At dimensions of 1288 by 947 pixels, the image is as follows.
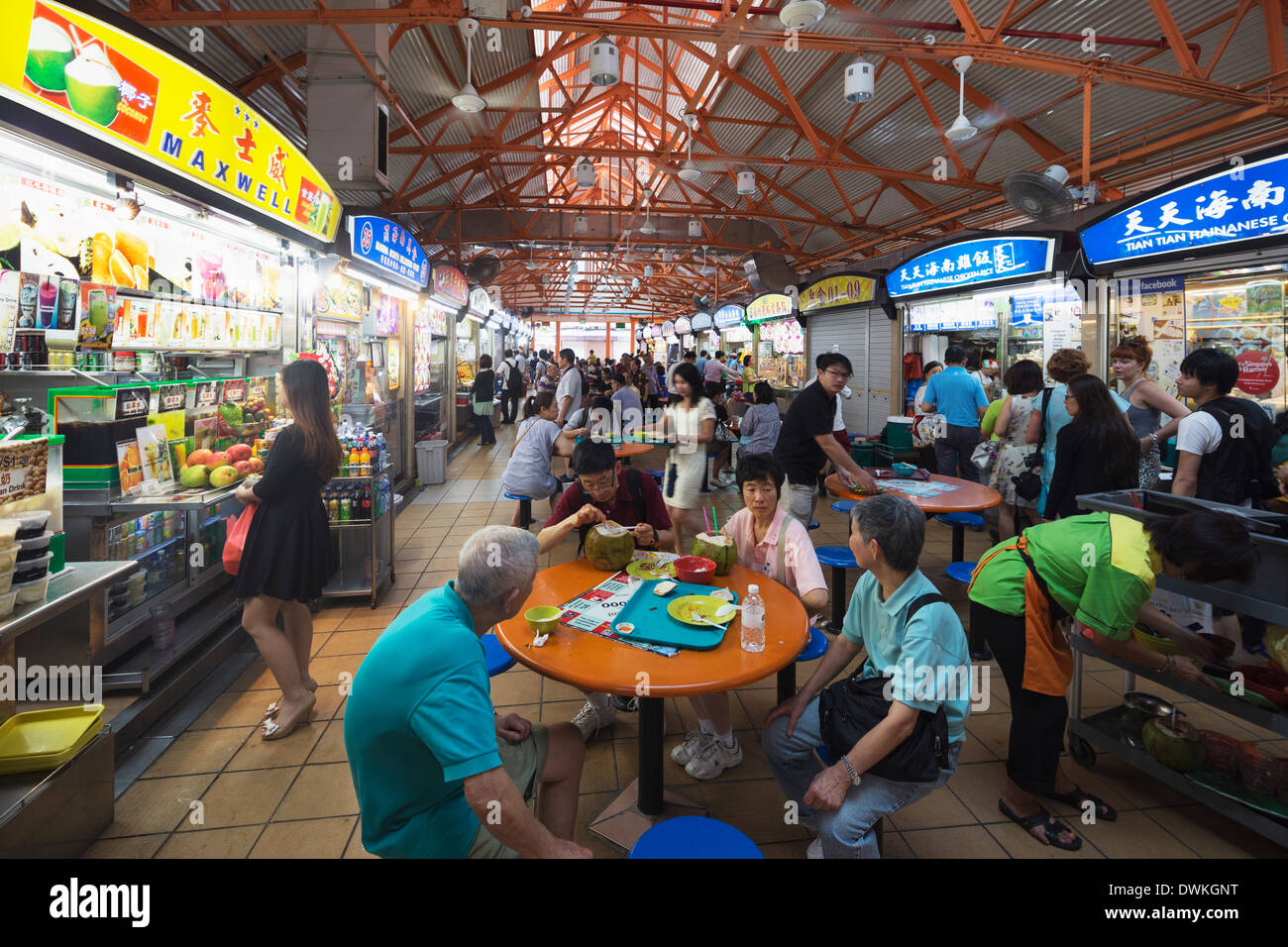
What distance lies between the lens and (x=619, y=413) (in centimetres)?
817

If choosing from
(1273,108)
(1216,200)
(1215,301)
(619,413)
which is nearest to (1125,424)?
(1216,200)

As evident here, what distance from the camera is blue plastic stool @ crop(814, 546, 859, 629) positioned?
3896 mm

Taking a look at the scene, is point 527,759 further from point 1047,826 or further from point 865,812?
point 1047,826

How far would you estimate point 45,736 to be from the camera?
226 centimetres

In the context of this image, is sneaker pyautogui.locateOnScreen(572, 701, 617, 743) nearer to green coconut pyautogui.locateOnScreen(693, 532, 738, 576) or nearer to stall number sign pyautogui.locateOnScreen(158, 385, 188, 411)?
green coconut pyautogui.locateOnScreen(693, 532, 738, 576)

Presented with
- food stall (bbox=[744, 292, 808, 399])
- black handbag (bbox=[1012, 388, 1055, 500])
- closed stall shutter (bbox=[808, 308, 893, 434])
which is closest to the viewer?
black handbag (bbox=[1012, 388, 1055, 500])

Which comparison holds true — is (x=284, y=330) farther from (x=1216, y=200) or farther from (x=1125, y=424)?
(x=1216, y=200)

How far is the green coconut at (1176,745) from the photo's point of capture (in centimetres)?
249

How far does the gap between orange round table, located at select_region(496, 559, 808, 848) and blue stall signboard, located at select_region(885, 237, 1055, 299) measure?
610cm

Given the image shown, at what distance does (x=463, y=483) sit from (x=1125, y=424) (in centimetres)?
780

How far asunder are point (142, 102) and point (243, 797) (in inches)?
124

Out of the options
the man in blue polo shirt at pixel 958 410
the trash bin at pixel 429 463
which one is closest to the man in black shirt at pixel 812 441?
the man in blue polo shirt at pixel 958 410

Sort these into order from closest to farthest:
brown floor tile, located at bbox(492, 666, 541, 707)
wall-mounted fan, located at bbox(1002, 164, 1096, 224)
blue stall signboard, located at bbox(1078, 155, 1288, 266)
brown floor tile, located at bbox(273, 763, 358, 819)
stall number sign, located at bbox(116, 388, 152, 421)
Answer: brown floor tile, located at bbox(273, 763, 358, 819) → stall number sign, located at bbox(116, 388, 152, 421) → brown floor tile, located at bbox(492, 666, 541, 707) → blue stall signboard, located at bbox(1078, 155, 1288, 266) → wall-mounted fan, located at bbox(1002, 164, 1096, 224)

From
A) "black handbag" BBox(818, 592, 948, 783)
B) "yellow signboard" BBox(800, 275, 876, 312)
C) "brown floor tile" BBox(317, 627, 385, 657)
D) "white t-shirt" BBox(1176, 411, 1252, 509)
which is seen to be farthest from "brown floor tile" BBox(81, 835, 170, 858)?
"yellow signboard" BBox(800, 275, 876, 312)
